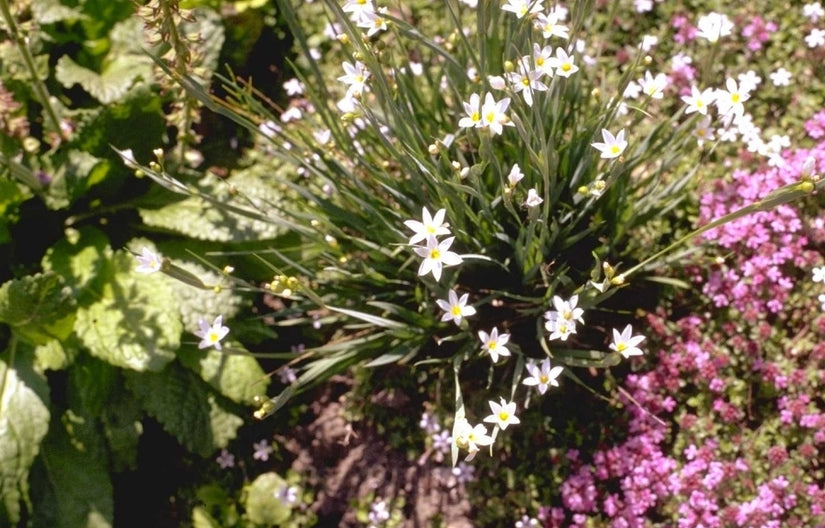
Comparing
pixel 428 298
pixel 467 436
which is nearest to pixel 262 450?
pixel 428 298

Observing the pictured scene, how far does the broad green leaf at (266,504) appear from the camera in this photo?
3680mm

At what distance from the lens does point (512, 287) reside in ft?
11.0

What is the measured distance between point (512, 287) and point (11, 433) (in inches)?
83.4

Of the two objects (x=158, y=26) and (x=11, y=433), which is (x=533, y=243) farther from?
(x=11, y=433)

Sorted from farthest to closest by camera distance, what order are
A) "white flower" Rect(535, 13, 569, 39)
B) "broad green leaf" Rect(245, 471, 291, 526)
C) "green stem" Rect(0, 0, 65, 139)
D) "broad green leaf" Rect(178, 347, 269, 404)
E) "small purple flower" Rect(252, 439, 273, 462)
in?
"small purple flower" Rect(252, 439, 273, 462)
"broad green leaf" Rect(245, 471, 291, 526)
"broad green leaf" Rect(178, 347, 269, 404)
"green stem" Rect(0, 0, 65, 139)
"white flower" Rect(535, 13, 569, 39)

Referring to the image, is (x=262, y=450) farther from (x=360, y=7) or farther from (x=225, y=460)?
(x=360, y=7)

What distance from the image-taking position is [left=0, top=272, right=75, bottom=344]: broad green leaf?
3191 millimetres

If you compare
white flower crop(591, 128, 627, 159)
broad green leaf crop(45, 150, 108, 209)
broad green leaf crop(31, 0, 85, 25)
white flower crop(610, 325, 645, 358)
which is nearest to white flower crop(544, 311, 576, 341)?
white flower crop(610, 325, 645, 358)

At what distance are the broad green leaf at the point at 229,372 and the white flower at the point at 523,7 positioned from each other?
1.85 metres

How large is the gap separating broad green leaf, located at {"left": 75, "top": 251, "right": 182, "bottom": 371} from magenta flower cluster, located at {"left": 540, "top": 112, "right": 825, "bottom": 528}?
1.68 metres

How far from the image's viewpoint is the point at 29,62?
3447 millimetres

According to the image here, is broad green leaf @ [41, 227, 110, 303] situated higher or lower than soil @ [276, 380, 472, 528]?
higher

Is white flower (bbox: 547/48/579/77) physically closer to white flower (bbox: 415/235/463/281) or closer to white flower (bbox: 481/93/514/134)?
white flower (bbox: 481/93/514/134)

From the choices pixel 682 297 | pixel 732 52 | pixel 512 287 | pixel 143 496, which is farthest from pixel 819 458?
pixel 143 496
